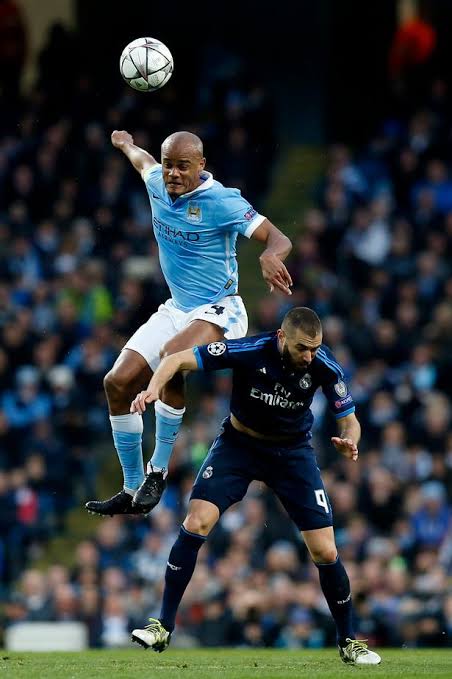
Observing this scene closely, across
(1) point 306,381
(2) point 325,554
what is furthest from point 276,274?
(2) point 325,554

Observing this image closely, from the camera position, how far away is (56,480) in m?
19.6

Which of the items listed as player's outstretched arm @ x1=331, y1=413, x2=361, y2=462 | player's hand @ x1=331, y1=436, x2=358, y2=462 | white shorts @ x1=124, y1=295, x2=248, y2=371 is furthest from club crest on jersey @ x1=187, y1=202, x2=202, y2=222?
player's hand @ x1=331, y1=436, x2=358, y2=462

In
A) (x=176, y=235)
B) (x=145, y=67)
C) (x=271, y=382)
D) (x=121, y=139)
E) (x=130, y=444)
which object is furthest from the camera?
(x=121, y=139)

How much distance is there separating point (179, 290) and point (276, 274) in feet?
4.82

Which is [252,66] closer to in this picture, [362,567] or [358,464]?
[358,464]

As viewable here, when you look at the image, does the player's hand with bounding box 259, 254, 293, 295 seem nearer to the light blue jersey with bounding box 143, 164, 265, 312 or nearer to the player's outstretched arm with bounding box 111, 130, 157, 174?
the light blue jersey with bounding box 143, 164, 265, 312

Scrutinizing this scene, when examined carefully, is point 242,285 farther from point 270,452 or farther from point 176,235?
point 270,452

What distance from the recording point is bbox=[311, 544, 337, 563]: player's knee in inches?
467

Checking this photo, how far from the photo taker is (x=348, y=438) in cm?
1145

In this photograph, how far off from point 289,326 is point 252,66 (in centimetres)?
1571

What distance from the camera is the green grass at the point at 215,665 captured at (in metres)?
11.2

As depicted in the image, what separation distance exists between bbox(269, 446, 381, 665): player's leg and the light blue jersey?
1.36 metres

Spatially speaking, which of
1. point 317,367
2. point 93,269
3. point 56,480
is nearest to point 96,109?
point 93,269

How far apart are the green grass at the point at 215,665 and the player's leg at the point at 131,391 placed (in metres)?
1.18
